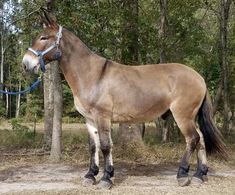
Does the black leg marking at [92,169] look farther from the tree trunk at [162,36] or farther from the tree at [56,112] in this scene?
the tree trunk at [162,36]

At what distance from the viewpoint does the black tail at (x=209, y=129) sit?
7641mm

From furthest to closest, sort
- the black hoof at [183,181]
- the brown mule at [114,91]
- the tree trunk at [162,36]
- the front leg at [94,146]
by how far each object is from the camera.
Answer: the tree trunk at [162,36] < the front leg at [94,146] < the black hoof at [183,181] < the brown mule at [114,91]

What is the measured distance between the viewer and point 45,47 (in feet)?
23.7

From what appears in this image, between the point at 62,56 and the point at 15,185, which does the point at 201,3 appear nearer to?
the point at 62,56

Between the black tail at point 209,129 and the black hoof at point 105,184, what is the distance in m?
1.80

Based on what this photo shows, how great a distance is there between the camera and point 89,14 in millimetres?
9609

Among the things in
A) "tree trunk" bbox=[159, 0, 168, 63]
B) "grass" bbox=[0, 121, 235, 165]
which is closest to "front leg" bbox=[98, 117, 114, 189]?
"grass" bbox=[0, 121, 235, 165]

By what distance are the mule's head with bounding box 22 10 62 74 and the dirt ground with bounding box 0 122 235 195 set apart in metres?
1.83

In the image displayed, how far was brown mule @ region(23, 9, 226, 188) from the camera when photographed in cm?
715

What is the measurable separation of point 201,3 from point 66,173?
30.2 ft

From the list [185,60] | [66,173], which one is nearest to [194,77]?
[66,173]

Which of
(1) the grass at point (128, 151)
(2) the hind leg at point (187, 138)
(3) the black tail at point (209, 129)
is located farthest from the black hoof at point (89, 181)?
(1) the grass at point (128, 151)

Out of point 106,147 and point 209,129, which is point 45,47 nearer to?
point 106,147

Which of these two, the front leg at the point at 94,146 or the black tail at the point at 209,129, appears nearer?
the front leg at the point at 94,146
